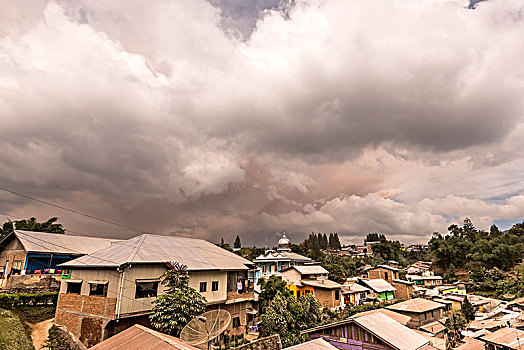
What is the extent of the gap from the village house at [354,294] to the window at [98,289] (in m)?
38.7

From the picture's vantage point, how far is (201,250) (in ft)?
116

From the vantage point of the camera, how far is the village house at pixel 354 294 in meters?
49.9

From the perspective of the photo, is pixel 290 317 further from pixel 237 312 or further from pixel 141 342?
pixel 141 342

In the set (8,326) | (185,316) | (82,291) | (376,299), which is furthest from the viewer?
(376,299)

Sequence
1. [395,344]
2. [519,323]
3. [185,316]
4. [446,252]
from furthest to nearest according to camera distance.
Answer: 1. [446,252]
2. [519,323]
3. [185,316]
4. [395,344]

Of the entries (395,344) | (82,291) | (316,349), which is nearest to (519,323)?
(395,344)

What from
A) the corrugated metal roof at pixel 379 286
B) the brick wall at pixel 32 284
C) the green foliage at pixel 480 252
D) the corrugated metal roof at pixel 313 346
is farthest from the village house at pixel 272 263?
the green foliage at pixel 480 252

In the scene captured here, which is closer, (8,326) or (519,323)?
(8,326)

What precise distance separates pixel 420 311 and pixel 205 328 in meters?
31.0

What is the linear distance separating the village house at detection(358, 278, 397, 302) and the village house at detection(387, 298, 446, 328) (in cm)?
1347

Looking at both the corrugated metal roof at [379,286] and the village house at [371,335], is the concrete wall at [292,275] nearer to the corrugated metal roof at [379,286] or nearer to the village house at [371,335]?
the corrugated metal roof at [379,286]

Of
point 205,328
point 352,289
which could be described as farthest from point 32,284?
point 352,289

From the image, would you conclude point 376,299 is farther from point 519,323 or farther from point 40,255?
point 40,255

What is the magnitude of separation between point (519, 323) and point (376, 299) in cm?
2130
